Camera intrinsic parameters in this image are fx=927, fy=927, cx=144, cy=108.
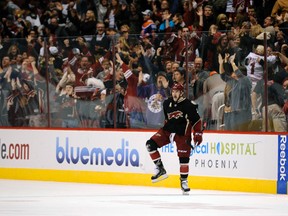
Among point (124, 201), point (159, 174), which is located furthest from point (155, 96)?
point (124, 201)

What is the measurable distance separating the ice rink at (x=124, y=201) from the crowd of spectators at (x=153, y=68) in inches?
53.1

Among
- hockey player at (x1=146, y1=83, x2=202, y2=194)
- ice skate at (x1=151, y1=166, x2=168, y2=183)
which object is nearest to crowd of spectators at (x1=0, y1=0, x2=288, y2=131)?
hockey player at (x1=146, y1=83, x2=202, y2=194)

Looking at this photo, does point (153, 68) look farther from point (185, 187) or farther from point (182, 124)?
point (185, 187)

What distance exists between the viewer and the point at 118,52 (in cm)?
1623

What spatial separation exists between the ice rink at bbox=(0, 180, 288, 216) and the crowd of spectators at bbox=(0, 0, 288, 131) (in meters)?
1.35

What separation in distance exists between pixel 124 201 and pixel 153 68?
314cm

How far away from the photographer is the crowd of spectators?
580 inches

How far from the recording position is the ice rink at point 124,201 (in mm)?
11812

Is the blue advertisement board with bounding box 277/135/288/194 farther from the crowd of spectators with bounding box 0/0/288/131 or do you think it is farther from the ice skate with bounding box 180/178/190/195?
the ice skate with bounding box 180/178/190/195

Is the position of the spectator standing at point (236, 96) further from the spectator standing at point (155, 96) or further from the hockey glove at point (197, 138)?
the spectator standing at point (155, 96)

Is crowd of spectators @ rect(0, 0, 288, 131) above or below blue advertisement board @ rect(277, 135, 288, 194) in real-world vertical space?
above

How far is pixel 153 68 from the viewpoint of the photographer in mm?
15742

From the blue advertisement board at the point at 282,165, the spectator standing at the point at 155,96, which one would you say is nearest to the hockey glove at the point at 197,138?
the blue advertisement board at the point at 282,165

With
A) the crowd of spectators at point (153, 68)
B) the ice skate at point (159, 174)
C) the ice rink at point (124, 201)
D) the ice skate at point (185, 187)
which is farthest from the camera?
the ice skate at point (159, 174)
